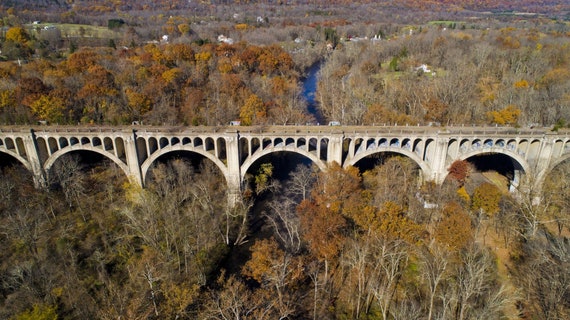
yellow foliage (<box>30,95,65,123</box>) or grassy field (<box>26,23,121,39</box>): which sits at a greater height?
grassy field (<box>26,23,121,39</box>)

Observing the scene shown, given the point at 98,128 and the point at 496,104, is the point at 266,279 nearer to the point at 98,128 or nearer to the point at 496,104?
the point at 98,128

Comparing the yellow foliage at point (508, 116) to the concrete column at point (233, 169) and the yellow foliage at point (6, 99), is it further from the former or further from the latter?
the yellow foliage at point (6, 99)

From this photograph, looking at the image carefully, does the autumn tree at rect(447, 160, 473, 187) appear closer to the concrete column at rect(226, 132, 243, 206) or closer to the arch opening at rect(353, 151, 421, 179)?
the arch opening at rect(353, 151, 421, 179)

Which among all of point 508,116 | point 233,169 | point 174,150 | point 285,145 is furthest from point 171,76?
point 508,116

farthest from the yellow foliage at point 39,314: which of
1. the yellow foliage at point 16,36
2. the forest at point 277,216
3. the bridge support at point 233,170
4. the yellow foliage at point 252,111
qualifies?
the yellow foliage at point 16,36

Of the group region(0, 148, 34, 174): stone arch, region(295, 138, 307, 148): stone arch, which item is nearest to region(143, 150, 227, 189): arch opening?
region(295, 138, 307, 148): stone arch

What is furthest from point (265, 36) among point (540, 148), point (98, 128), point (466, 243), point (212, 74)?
point (466, 243)

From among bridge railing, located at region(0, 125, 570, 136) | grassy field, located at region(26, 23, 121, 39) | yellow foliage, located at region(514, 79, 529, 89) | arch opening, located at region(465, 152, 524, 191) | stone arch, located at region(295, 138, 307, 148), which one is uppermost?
grassy field, located at region(26, 23, 121, 39)
